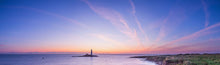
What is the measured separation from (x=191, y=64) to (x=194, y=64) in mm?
531

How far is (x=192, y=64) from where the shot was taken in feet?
75.9

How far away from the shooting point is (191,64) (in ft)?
75.5

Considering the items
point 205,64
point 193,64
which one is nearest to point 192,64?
point 193,64

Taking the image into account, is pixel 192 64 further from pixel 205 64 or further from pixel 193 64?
pixel 205 64

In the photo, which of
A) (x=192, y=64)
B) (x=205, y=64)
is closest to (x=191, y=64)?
(x=192, y=64)

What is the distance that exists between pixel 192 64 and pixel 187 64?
42.8 inches

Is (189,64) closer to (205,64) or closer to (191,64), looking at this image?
(191,64)

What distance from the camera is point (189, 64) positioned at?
898 inches

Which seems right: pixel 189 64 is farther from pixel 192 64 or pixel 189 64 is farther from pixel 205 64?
pixel 205 64

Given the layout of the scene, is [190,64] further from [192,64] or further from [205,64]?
[205,64]

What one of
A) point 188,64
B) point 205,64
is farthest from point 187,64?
point 205,64

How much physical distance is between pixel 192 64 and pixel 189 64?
0.70 meters

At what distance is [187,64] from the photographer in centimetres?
2269

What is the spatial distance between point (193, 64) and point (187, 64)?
1.23 meters
